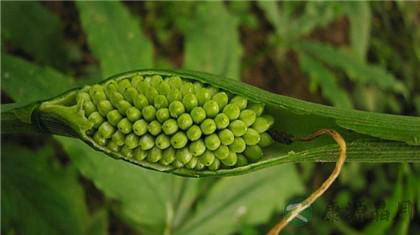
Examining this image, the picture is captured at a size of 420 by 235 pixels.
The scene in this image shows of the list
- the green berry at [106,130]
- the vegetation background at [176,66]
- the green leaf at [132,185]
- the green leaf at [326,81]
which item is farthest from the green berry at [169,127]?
the green leaf at [326,81]

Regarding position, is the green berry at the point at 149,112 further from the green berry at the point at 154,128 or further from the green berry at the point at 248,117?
the green berry at the point at 248,117

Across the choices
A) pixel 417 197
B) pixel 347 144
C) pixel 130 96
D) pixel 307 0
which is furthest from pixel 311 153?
pixel 307 0

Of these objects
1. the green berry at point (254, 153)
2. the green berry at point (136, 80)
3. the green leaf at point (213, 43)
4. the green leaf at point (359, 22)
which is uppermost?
the green leaf at point (359, 22)

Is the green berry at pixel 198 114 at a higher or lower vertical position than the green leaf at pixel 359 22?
lower

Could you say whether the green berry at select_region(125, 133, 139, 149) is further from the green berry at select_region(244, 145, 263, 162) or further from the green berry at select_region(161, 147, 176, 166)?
the green berry at select_region(244, 145, 263, 162)

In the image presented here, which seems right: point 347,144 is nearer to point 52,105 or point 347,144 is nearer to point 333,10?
point 52,105

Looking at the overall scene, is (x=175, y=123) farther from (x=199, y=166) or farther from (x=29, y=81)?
(x=29, y=81)
